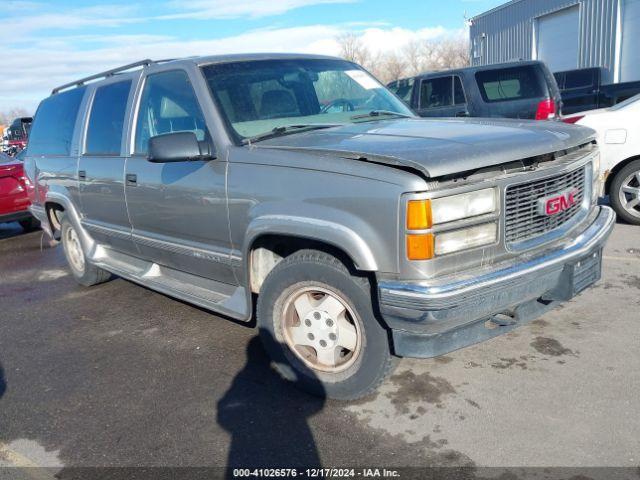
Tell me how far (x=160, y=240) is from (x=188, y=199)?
23.9 inches

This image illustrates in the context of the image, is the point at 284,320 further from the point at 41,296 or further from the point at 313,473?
the point at 41,296

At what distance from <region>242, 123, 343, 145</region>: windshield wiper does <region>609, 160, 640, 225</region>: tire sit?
4.09 m

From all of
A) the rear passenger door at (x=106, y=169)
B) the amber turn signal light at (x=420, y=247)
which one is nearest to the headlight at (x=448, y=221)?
the amber turn signal light at (x=420, y=247)

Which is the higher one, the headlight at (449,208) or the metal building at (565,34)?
the metal building at (565,34)

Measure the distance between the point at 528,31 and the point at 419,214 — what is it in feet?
82.9

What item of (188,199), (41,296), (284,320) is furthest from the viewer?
(41,296)

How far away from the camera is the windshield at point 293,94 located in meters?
3.78

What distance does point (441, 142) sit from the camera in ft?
9.95

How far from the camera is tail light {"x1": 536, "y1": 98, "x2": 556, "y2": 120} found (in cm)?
906

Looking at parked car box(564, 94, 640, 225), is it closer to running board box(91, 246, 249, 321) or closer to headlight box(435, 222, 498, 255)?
headlight box(435, 222, 498, 255)

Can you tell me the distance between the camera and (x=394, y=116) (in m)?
4.32

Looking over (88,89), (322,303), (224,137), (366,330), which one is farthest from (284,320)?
(88,89)

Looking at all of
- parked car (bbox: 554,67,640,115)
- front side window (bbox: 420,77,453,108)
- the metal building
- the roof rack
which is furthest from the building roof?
the roof rack

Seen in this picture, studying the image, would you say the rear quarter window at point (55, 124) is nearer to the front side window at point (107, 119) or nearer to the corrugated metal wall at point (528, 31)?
the front side window at point (107, 119)
